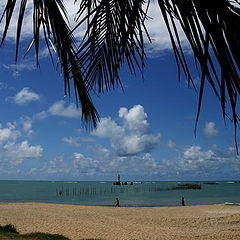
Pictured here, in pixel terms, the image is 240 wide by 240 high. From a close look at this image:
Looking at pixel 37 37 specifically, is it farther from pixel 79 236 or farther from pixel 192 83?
pixel 79 236

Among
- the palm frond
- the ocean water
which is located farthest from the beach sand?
the ocean water

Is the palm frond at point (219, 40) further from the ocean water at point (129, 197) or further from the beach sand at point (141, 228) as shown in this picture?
the ocean water at point (129, 197)

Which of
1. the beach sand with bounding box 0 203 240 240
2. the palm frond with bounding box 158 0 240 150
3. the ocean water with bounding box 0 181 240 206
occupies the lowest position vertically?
the ocean water with bounding box 0 181 240 206

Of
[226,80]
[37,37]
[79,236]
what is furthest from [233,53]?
[79,236]

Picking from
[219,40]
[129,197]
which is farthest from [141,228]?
[129,197]

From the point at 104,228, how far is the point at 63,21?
57.1 ft

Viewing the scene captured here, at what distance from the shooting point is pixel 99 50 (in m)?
2.16

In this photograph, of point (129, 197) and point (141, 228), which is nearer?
point (141, 228)

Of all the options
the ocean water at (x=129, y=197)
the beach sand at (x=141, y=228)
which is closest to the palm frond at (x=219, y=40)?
the beach sand at (x=141, y=228)

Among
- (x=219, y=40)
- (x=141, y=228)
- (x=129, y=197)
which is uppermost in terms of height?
(x=219, y=40)

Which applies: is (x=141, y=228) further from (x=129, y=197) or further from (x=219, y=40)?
(x=129, y=197)

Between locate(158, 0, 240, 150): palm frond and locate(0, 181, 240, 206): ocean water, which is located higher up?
locate(158, 0, 240, 150): palm frond

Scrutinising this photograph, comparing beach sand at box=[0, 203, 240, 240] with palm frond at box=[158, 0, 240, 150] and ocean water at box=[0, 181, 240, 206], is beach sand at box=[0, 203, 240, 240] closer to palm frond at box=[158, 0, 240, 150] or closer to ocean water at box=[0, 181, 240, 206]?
palm frond at box=[158, 0, 240, 150]

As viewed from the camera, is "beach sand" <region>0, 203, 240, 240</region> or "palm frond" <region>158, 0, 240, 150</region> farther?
"beach sand" <region>0, 203, 240, 240</region>
